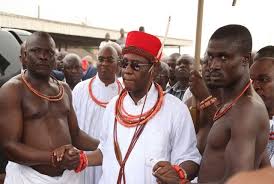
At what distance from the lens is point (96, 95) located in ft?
15.3

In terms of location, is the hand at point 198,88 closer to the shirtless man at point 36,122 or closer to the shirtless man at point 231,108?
the shirtless man at point 231,108

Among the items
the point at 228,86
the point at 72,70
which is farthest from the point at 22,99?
the point at 72,70

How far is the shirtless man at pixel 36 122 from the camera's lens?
120 inches

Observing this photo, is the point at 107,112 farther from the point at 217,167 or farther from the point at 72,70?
the point at 72,70

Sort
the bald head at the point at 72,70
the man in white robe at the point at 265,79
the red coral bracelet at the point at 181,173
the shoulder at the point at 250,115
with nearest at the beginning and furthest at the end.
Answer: the shoulder at the point at 250,115, the red coral bracelet at the point at 181,173, the man in white robe at the point at 265,79, the bald head at the point at 72,70

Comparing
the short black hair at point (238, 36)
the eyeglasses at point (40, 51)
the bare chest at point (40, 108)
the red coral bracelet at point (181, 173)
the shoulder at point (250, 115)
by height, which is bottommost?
the red coral bracelet at point (181, 173)

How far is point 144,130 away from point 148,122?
0.21ft

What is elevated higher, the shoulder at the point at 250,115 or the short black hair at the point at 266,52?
the short black hair at the point at 266,52

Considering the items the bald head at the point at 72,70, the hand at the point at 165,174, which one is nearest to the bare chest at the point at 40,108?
the hand at the point at 165,174

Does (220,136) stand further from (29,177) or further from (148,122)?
(29,177)

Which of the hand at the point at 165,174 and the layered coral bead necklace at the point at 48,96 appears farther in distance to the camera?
the layered coral bead necklace at the point at 48,96

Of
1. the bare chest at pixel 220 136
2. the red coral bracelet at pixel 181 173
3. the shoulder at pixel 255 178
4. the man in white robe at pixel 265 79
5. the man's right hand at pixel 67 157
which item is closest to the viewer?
the shoulder at pixel 255 178

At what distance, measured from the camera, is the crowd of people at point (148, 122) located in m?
2.19

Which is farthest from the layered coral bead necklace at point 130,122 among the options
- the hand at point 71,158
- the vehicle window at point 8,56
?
the vehicle window at point 8,56
